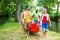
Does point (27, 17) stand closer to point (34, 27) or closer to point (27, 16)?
point (27, 16)

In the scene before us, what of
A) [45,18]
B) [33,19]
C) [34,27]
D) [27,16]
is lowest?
[34,27]

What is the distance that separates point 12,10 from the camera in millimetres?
30734

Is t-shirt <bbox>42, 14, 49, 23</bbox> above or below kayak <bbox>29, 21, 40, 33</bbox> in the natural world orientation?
above

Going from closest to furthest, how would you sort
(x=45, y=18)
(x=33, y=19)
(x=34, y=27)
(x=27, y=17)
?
(x=45, y=18), (x=27, y=17), (x=34, y=27), (x=33, y=19)

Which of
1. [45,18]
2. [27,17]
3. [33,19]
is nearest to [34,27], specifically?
[33,19]

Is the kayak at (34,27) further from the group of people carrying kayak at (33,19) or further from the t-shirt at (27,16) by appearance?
the t-shirt at (27,16)

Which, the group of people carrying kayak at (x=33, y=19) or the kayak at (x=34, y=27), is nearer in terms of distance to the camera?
the group of people carrying kayak at (x=33, y=19)

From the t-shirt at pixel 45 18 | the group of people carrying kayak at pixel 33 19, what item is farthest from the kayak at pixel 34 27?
the t-shirt at pixel 45 18

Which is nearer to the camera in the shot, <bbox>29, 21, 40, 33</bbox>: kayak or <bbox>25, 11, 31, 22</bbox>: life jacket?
<bbox>25, 11, 31, 22</bbox>: life jacket

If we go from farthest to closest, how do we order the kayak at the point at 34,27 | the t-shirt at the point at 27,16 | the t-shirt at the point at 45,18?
the kayak at the point at 34,27 < the t-shirt at the point at 27,16 < the t-shirt at the point at 45,18

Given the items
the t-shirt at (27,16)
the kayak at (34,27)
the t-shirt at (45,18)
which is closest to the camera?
the t-shirt at (45,18)

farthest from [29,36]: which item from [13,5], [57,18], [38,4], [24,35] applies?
[38,4]

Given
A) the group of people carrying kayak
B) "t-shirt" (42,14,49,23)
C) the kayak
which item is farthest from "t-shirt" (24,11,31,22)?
"t-shirt" (42,14,49,23)

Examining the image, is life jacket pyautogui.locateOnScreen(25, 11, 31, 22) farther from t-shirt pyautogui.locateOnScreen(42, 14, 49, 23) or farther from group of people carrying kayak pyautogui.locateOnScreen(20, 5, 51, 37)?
t-shirt pyautogui.locateOnScreen(42, 14, 49, 23)
